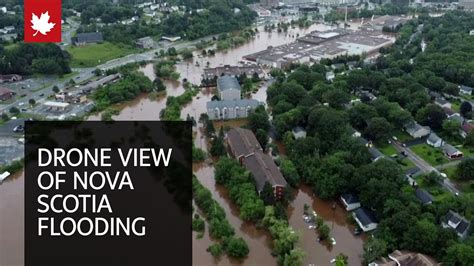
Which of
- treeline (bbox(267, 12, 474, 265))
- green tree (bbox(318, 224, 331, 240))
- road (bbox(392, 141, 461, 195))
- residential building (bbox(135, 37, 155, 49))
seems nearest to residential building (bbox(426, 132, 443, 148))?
road (bbox(392, 141, 461, 195))

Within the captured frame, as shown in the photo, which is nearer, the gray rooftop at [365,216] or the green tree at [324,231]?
the green tree at [324,231]

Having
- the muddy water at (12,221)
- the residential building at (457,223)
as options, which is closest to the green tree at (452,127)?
the residential building at (457,223)

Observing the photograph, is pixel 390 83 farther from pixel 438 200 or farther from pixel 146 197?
pixel 146 197

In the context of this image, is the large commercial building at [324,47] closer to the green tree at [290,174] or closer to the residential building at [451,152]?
the residential building at [451,152]

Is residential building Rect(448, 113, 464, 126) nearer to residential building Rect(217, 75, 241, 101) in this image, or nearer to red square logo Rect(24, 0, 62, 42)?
residential building Rect(217, 75, 241, 101)

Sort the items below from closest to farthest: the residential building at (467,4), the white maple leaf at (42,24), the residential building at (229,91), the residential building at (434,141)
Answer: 1. the residential building at (434,141)
2. the white maple leaf at (42,24)
3. the residential building at (229,91)
4. the residential building at (467,4)

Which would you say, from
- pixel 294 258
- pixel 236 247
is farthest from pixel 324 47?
pixel 294 258
